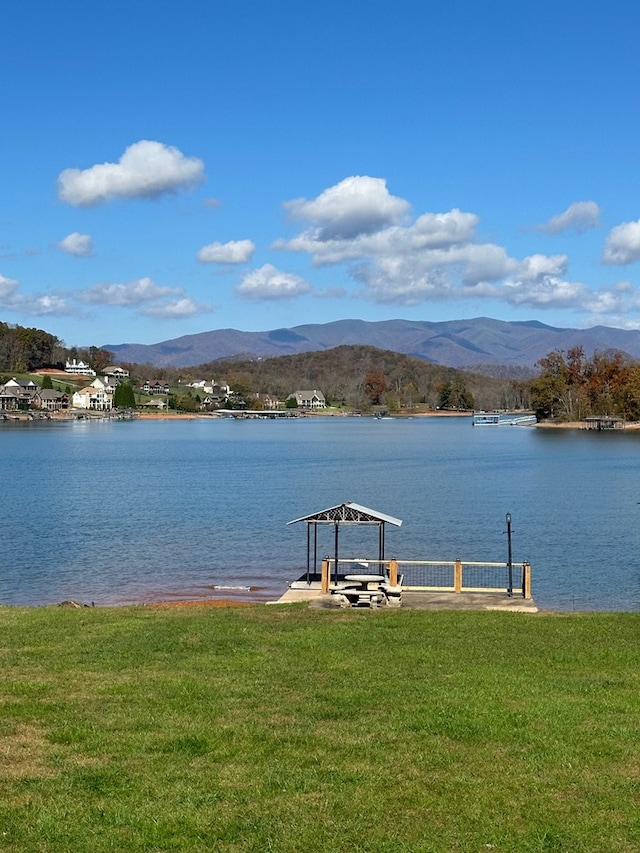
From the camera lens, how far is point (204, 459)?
355ft

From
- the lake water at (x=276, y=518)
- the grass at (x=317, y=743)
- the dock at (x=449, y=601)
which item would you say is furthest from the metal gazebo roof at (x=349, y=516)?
the grass at (x=317, y=743)

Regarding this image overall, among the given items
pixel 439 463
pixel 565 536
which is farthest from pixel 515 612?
pixel 439 463

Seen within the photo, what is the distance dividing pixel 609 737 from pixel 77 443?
13374cm

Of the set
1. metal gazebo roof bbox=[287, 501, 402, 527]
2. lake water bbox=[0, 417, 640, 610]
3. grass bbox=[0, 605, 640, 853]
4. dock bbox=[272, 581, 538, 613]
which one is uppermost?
metal gazebo roof bbox=[287, 501, 402, 527]

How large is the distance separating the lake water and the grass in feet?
51.8

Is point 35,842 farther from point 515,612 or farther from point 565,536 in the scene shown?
point 565,536

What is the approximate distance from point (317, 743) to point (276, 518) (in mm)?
44152

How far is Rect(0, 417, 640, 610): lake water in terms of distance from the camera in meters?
35.2

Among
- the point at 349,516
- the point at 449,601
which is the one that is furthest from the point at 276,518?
the point at 449,601

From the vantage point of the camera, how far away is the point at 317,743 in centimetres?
1042

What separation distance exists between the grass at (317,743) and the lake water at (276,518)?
1578 cm

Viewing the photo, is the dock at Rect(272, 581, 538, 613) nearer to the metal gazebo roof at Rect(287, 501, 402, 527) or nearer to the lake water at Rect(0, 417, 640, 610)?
the metal gazebo roof at Rect(287, 501, 402, 527)

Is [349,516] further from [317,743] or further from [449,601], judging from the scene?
[317,743]

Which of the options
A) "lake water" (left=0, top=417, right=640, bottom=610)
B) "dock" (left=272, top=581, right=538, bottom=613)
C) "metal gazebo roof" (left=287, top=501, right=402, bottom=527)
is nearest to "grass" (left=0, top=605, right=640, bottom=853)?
"dock" (left=272, top=581, right=538, bottom=613)
